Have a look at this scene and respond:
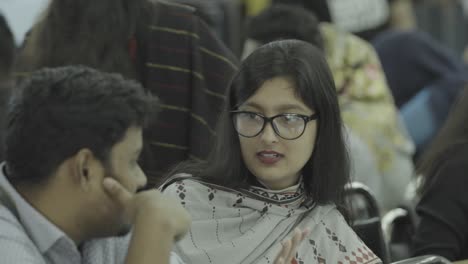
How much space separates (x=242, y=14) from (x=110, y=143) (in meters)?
4.55

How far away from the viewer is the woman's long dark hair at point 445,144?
3.25 m

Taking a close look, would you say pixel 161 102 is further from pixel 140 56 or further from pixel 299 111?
pixel 299 111

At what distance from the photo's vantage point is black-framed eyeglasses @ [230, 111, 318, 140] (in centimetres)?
252

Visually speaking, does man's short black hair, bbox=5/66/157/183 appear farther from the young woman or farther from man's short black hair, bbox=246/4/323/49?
man's short black hair, bbox=246/4/323/49

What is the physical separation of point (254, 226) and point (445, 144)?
38.6 inches

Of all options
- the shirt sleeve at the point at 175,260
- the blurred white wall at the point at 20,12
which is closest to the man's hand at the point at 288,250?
the shirt sleeve at the point at 175,260

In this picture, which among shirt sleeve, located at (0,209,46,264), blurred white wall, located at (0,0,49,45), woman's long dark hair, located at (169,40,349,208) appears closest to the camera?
shirt sleeve, located at (0,209,46,264)

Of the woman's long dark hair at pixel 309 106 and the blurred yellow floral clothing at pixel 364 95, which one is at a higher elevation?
the woman's long dark hair at pixel 309 106

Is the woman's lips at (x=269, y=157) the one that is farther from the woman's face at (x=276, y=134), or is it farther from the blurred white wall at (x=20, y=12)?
the blurred white wall at (x=20, y=12)

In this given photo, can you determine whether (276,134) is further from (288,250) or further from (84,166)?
(84,166)

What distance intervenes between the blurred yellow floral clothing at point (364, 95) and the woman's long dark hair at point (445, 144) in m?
1.23

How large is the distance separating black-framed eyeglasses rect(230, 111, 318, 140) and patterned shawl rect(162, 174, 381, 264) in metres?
0.16

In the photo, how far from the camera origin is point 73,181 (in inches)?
78.1

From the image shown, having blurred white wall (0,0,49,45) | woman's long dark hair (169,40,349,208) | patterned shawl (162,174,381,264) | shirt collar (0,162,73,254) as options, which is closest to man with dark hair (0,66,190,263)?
shirt collar (0,162,73,254)
